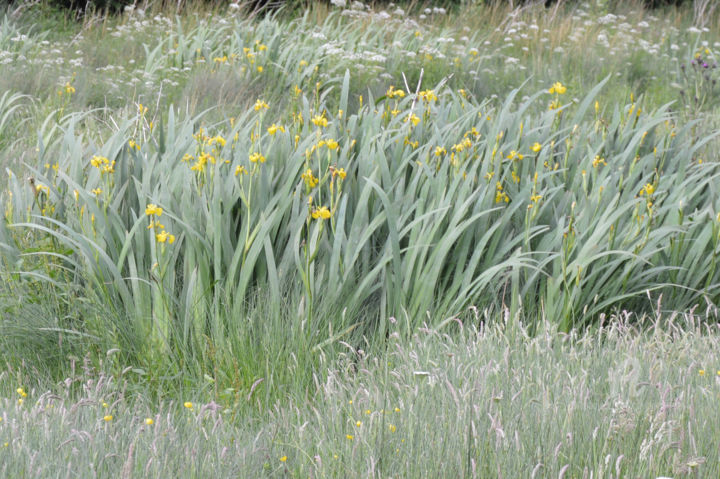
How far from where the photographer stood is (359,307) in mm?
2766

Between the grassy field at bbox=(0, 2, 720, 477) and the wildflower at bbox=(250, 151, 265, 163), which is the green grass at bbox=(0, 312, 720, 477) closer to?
the grassy field at bbox=(0, 2, 720, 477)

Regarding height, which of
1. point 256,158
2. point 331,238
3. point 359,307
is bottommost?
point 359,307

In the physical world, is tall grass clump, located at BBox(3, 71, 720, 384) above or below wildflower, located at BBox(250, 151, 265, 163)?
below

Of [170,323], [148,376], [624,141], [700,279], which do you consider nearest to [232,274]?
[170,323]

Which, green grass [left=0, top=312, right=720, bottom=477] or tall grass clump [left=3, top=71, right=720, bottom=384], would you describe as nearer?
green grass [left=0, top=312, right=720, bottom=477]

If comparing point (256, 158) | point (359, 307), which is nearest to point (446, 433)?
point (359, 307)

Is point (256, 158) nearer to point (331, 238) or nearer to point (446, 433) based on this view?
point (331, 238)

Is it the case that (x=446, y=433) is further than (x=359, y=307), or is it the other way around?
(x=359, y=307)

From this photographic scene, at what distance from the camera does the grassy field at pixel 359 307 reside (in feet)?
5.52

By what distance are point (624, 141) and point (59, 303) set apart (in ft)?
8.26

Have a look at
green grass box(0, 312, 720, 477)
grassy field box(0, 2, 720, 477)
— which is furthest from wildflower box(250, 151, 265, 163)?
green grass box(0, 312, 720, 477)

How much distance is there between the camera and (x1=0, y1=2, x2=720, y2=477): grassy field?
168 centimetres

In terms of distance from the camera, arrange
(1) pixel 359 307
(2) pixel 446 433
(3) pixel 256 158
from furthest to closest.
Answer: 1. (1) pixel 359 307
2. (3) pixel 256 158
3. (2) pixel 446 433

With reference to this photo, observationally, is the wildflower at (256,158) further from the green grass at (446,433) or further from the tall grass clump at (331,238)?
the green grass at (446,433)
